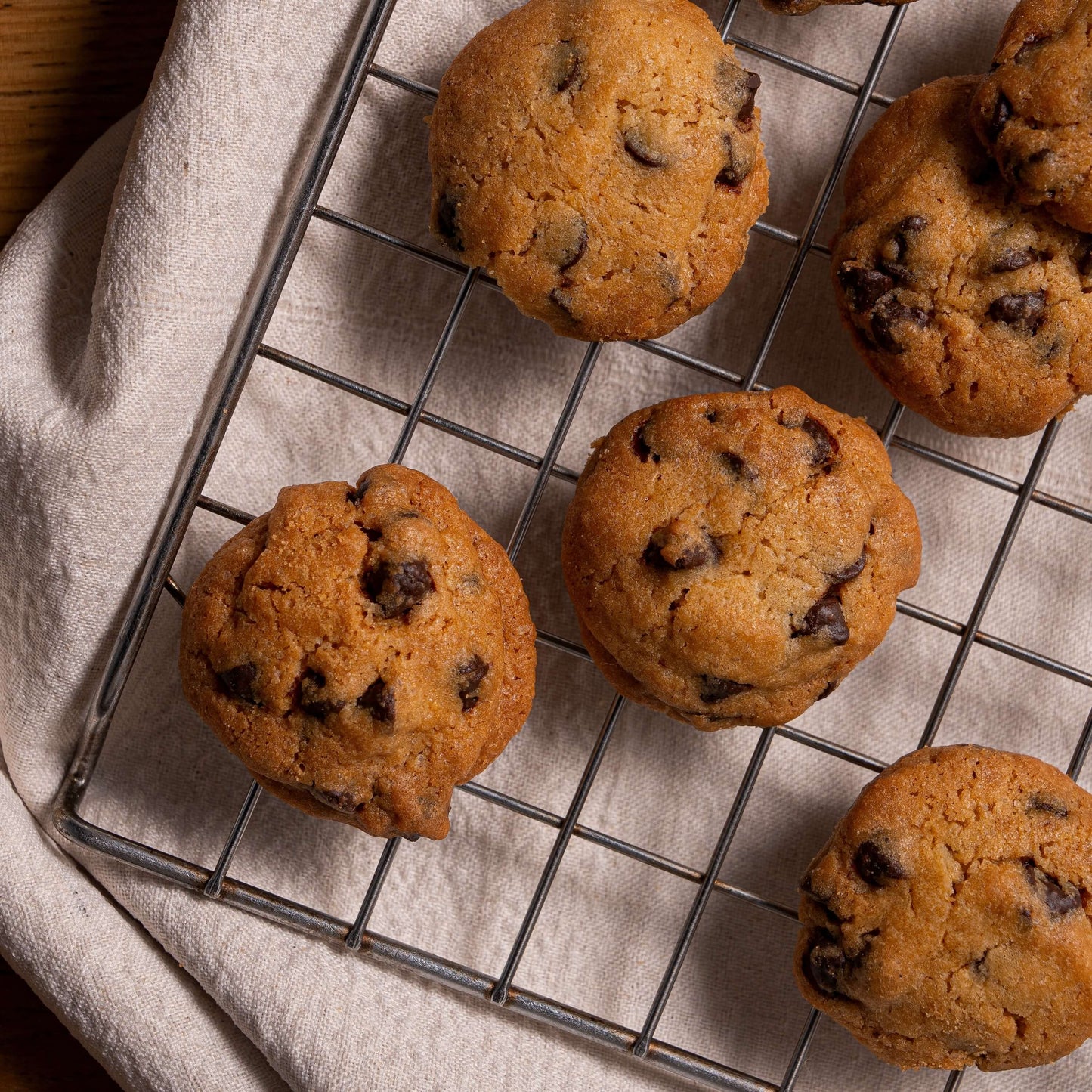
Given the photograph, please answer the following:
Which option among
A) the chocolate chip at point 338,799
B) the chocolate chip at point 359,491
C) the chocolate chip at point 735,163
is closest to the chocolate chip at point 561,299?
the chocolate chip at point 735,163

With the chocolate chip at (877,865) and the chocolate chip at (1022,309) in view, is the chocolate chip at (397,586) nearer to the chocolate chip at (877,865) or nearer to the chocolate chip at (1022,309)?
the chocolate chip at (877,865)

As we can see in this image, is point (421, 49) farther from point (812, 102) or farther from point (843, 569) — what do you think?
point (843, 569)

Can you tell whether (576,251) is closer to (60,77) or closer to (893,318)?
(893,318)

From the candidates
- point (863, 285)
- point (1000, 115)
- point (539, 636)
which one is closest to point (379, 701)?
point (539, 636)

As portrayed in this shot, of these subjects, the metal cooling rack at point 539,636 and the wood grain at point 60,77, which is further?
the wood grain at point 60,77

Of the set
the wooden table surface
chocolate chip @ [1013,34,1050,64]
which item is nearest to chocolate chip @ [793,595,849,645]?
chocolate chip @ [1013,34,1050,64]

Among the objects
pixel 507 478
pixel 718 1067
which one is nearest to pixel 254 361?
pixel 507 478

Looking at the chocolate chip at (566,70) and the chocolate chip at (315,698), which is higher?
the chocolate chip at (566,70)
